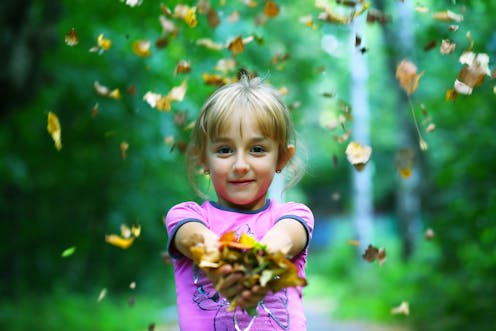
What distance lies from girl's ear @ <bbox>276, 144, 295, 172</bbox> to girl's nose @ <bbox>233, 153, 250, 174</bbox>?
1.07ft

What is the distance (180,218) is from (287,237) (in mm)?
428

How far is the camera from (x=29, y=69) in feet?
26.2

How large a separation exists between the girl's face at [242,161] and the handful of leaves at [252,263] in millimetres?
406

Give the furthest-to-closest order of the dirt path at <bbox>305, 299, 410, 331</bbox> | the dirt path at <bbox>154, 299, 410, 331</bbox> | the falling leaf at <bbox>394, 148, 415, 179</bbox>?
the dirt path at <bbox>154, 299, 410, 331</bbox> → the dirt path at <bbox>305, 299, 410, 331</bbox> → the falling leaf at <bbox>394, 148, 415, 179</bbox>

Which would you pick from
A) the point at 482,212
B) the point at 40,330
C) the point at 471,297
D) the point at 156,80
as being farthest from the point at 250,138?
the point at 40,330

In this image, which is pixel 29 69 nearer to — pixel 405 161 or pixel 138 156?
pixel 138 156

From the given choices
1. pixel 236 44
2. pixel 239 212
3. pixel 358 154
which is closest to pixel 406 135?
pixel 236 44

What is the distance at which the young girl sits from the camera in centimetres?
261

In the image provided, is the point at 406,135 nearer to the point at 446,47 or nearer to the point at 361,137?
the point at 361,137

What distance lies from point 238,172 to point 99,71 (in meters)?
7.75

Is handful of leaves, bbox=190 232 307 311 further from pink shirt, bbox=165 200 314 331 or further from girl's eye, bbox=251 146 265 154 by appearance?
girl's eye, bbox=251 146 265 154

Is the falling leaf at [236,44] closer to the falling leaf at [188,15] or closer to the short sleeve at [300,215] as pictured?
the falling leaf at [188,15]

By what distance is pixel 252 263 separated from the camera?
2.26 metres

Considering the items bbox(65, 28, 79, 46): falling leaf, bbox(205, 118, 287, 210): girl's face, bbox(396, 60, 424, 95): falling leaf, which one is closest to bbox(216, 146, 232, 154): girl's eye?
bbox(205, 118, 287, 210): girl's face
